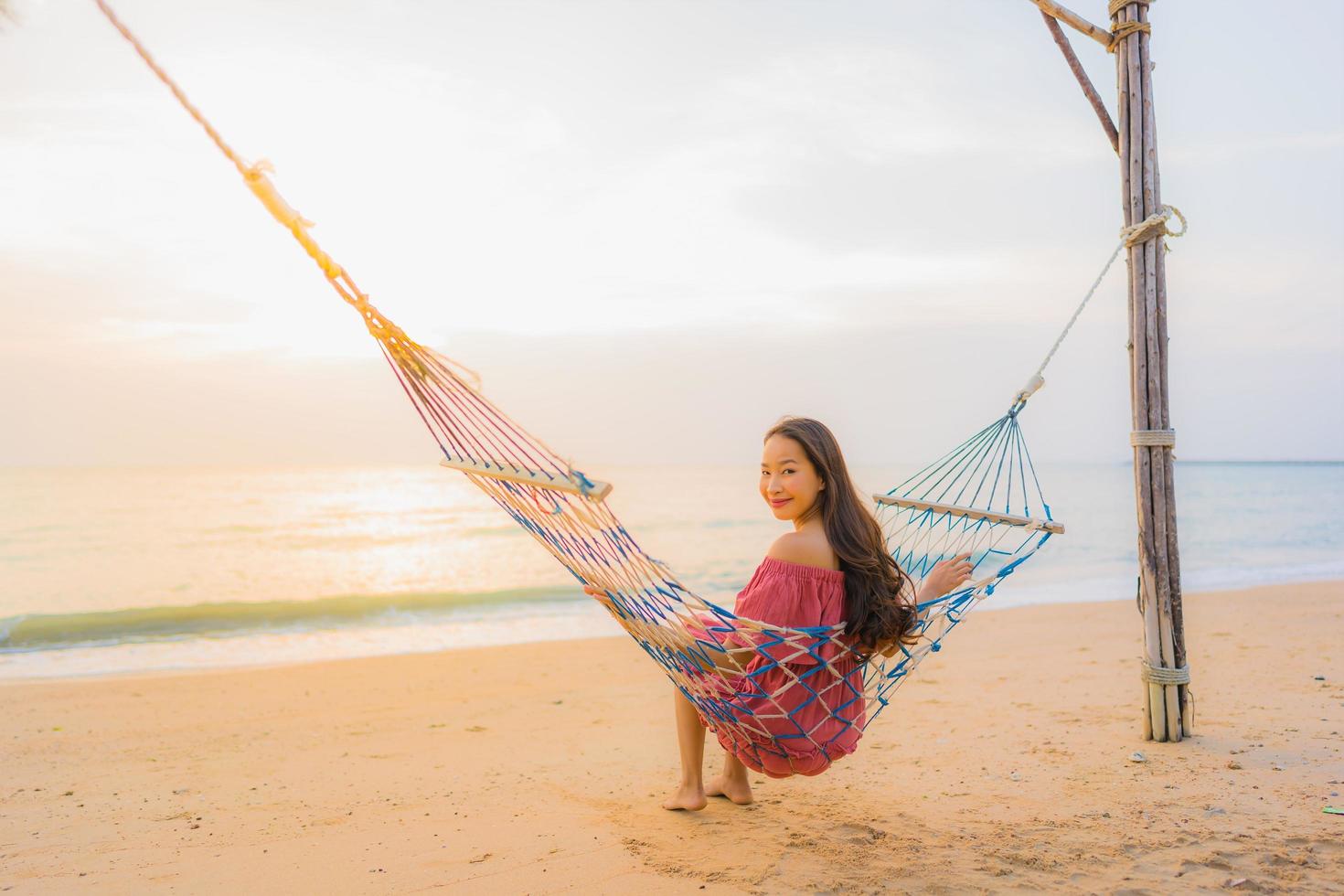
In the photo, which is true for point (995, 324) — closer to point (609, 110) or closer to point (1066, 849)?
point (609, 110)

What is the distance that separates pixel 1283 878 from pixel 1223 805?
1.53 ft

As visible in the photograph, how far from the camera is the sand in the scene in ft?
6.95

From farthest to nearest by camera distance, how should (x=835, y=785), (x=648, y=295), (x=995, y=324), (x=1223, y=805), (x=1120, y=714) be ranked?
(x=995, y=324)
(x=648, y=295)
(x=1120, y=714)
(x=835, y=785)
(x=1223, y=805)

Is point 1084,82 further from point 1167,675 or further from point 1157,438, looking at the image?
point 1167,675

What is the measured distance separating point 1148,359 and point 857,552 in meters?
1.37

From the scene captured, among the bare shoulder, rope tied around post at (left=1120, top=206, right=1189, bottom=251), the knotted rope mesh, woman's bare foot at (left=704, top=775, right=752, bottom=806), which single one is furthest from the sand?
rope tied around post at (left=1120, top=206, right=1189, bottom=251)

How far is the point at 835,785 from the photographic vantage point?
281 centimetres

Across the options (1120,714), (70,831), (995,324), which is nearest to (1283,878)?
(1120,714)

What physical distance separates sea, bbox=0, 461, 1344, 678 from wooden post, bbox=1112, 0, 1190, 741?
176 inches

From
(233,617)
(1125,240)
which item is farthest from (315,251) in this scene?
(233,617)

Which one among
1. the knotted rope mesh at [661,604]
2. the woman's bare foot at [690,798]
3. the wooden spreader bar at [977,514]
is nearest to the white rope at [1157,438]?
the wooden spreader bar at [977,514]

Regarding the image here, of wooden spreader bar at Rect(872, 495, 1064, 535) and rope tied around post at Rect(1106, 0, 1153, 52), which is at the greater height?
rope tied around post at Rect(1106, 0, 1153, 52)

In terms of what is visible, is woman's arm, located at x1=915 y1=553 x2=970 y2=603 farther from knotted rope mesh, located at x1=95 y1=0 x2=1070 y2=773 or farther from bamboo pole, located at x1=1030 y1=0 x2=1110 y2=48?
bamboo pole, located at x1=1030 y1=0 x2=1110 y2=48

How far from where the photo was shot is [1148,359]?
2.90 meters
